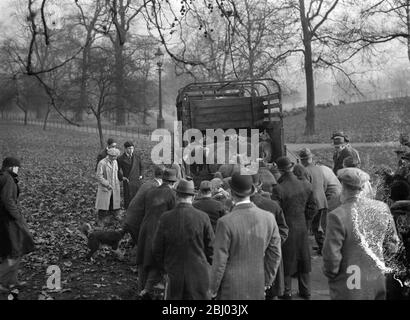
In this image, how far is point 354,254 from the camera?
13.9 ft

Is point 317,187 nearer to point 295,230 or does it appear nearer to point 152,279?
point 295,230

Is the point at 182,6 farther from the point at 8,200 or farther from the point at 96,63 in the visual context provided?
the point at 96,63

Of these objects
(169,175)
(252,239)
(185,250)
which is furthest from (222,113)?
(252,239)

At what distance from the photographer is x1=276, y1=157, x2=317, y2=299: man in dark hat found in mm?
6234

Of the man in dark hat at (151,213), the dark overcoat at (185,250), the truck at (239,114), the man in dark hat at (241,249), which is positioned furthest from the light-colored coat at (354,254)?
the truck at (239,114)

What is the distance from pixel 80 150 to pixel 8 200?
22.6 meters

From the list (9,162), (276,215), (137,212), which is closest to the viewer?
(276,215)

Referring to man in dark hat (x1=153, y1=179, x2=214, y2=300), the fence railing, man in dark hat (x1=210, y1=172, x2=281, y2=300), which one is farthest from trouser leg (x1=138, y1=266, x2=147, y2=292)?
the fence railing

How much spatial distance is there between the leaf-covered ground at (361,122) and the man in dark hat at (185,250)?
2107cm

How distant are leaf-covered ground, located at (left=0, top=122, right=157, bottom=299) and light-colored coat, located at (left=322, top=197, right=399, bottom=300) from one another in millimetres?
2975

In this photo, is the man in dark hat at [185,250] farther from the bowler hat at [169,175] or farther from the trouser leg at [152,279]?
the bowler hat at [169,175]

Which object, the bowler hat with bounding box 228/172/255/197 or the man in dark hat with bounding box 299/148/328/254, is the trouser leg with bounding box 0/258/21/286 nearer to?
the bowler hat with bounding box 228/172/255/197

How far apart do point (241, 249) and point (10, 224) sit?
138 inches

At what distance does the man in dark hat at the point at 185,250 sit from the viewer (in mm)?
4785
